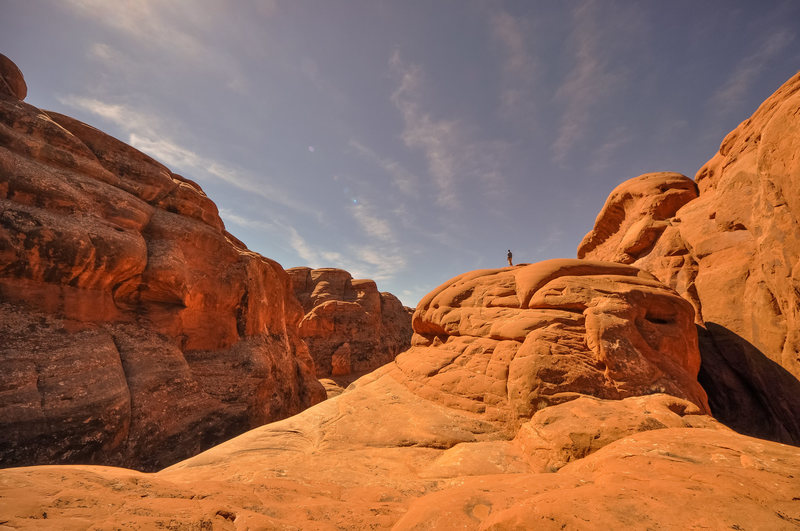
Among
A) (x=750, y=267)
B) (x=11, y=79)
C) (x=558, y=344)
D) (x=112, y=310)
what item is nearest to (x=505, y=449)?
(x=558, y=344)

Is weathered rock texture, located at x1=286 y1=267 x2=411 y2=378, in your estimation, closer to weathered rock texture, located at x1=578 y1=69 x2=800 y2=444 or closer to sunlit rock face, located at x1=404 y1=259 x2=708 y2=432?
sunlit rock face, located at x1=404 y1=259 x2=708 y2=432

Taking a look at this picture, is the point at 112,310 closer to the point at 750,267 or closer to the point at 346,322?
the point at 750,267

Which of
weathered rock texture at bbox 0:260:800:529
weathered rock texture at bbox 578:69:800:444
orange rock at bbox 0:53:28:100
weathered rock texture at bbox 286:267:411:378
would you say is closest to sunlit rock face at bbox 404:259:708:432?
weathered rock texture at bbox 0:260:800:529

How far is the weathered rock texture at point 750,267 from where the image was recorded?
26.1ft

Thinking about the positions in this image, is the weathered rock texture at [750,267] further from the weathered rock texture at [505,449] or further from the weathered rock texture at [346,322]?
the weathered rock texture at [346,322]

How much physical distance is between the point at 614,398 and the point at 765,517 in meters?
4.10

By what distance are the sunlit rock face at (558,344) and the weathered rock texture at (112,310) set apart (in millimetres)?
7629

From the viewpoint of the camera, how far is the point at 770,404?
27.5 feet

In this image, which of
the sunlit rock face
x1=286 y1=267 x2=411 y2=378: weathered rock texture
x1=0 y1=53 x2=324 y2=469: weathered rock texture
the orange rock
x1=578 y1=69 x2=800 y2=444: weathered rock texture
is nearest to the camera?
the sunlit rock face

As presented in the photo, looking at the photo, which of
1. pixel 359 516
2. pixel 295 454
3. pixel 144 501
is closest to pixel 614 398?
pixel 359 516

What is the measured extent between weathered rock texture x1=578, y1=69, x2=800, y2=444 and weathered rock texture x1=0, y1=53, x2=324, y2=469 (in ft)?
55.2

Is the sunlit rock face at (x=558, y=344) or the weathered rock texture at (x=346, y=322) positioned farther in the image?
the weathered rock texture at (x=346, y=322)

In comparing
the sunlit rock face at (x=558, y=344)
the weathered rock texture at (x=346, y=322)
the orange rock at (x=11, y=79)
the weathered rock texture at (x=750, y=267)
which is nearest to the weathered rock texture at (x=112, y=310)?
the orange rock at (x=11, y=79)

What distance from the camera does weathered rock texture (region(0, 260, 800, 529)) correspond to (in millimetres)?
2701
